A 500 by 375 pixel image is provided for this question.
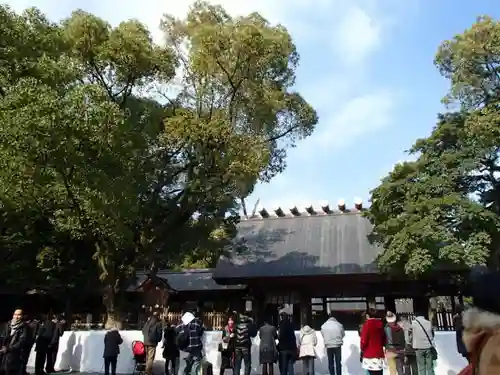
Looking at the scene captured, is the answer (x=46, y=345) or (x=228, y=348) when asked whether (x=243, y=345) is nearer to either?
(x=228, y=348)

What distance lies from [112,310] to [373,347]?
9.14 metres

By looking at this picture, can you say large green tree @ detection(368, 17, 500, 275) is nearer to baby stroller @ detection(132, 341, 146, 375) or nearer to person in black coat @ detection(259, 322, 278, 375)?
person in black coat @ detection(259, 322, 278, 375)

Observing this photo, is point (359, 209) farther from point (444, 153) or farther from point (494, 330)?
point (494, 330)

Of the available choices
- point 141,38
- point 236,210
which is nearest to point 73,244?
point 236,210

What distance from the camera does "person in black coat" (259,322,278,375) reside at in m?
9.81

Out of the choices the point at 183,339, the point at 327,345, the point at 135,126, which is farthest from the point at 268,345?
the point at 135,126

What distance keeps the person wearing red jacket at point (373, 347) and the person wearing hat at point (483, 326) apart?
5.61 metres

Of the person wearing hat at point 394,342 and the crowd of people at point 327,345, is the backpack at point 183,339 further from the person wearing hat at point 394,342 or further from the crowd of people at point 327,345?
the person wearing hat at point 394,342

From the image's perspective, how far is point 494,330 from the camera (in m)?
2.22

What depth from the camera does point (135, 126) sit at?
14172mm

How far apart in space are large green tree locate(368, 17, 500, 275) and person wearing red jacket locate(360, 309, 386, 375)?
6.11 meters

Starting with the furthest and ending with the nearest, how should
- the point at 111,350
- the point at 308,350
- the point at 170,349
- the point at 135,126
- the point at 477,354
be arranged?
the point at 135,126 → the point at 170,349 → the point at 111,350 → the point at 308,350 → the point at 477,354

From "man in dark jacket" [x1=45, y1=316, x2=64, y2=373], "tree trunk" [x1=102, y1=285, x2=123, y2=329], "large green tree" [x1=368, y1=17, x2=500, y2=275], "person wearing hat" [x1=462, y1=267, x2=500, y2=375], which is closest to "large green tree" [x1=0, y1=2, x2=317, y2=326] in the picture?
"tree trunk" [x1=102, y1=285, x2=123, y2=329]

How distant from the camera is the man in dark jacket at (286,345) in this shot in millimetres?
9844
